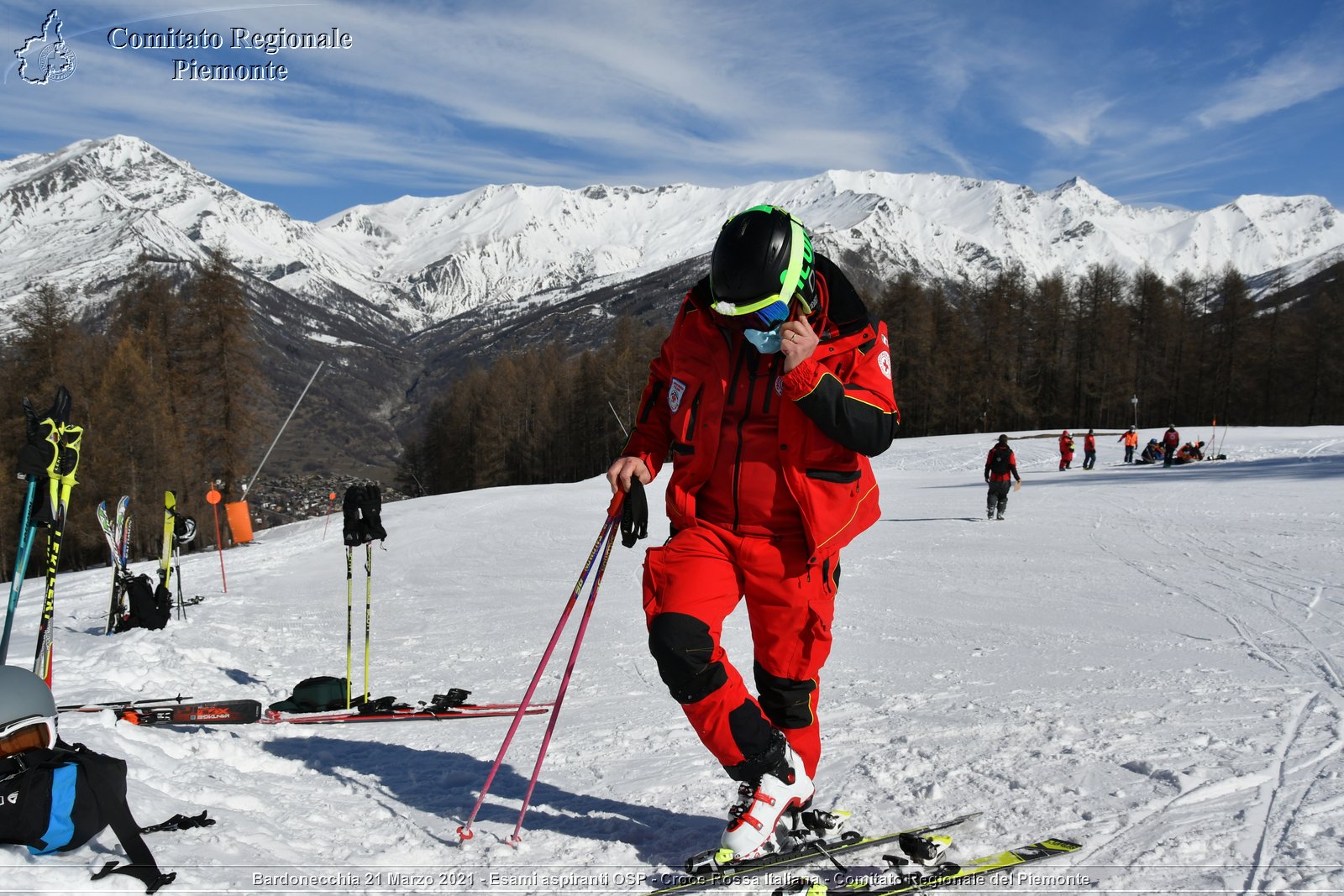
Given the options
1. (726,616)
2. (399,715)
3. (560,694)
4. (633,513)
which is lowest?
(399,715)

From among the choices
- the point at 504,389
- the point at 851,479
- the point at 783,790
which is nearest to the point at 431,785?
the point at 783,790

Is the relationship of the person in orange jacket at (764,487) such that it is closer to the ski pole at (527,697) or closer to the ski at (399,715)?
the ski pole at (527,697)

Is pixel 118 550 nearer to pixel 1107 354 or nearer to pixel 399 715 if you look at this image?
pixel 399 715

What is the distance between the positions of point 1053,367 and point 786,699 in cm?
6428

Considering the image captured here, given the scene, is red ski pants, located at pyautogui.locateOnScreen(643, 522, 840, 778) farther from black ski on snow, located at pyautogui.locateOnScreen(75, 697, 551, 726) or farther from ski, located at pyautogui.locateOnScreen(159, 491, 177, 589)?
ski, located at pyautogui.locateOnScreen(159, 491, 177, 589)

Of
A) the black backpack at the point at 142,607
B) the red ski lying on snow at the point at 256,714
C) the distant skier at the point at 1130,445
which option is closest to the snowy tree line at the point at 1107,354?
the distant skier at the point at 1130,445

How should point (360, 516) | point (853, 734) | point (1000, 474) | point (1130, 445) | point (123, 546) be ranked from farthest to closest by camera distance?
point (1130, 445), point (1000, 474), point (123, 546), point (360, 516), point (853, 734)

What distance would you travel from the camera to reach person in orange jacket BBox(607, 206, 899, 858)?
286 cm

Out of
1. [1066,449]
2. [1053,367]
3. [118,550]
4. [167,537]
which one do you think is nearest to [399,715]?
[118,550]

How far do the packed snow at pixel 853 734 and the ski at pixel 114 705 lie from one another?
0.75 feet

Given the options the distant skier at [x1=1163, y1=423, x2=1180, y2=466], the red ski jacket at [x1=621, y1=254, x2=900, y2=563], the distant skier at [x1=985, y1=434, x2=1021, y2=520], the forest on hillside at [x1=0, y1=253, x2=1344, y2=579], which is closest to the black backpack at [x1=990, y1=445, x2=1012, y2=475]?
the distant skier at [x1=985, y1=434, x2=1021, y2=520]

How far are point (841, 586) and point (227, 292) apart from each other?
29.8 m

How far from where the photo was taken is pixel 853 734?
4.44m

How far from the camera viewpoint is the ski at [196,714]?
15.1 feet
